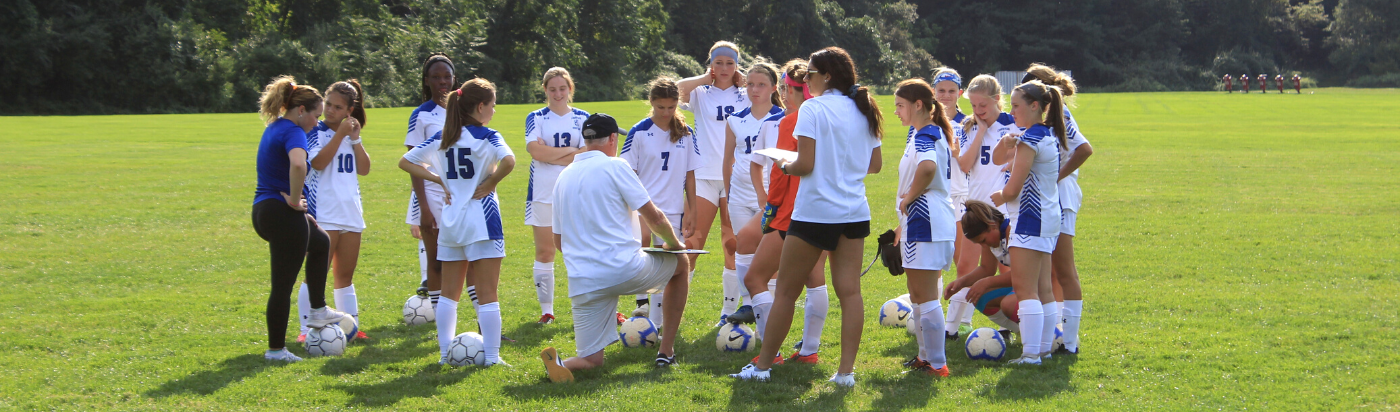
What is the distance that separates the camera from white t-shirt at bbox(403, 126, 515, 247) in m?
5.57

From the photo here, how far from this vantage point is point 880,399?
5.11 m

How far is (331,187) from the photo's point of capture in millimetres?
6426

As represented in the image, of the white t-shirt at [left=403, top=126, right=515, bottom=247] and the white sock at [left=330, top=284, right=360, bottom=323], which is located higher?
the white t-shirt at [left=403, top=126, right=515, bottom=247]

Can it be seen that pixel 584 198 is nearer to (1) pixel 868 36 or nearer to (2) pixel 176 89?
(2) pixel 176 89

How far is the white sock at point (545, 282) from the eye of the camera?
7.16 meters

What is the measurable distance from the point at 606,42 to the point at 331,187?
172 ft

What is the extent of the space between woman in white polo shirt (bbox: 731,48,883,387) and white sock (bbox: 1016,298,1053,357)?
1044 mm

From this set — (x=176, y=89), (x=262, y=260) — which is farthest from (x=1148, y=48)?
(x=262, y=260)

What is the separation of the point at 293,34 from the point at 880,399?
1969 inches

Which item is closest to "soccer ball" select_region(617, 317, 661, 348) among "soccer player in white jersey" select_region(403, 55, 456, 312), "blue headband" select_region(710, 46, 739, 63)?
"soccer player in white jersey" select_region(403, 55, 456, 312)

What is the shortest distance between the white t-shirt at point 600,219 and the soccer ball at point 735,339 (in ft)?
3.64

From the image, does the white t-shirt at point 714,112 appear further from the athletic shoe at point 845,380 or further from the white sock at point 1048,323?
the white sock at point 1048,323

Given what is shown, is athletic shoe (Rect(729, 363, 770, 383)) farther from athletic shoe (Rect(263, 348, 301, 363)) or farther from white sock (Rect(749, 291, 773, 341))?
athletic shoe (Rect(263, 348, 301, 363))

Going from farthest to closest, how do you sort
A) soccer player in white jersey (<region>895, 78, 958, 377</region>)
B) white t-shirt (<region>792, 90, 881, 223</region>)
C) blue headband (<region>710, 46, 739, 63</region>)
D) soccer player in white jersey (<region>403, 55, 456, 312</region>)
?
blue headband (<region>710, 46, 739, 63</region>) → soccer player in white jersey (<region>403, 55, 456, 312</region>) → soccer player in white jersey (<region>895, 78, 958, 377</region>) → white t-shirt (<region>792, 90, 881, 223</region>)
